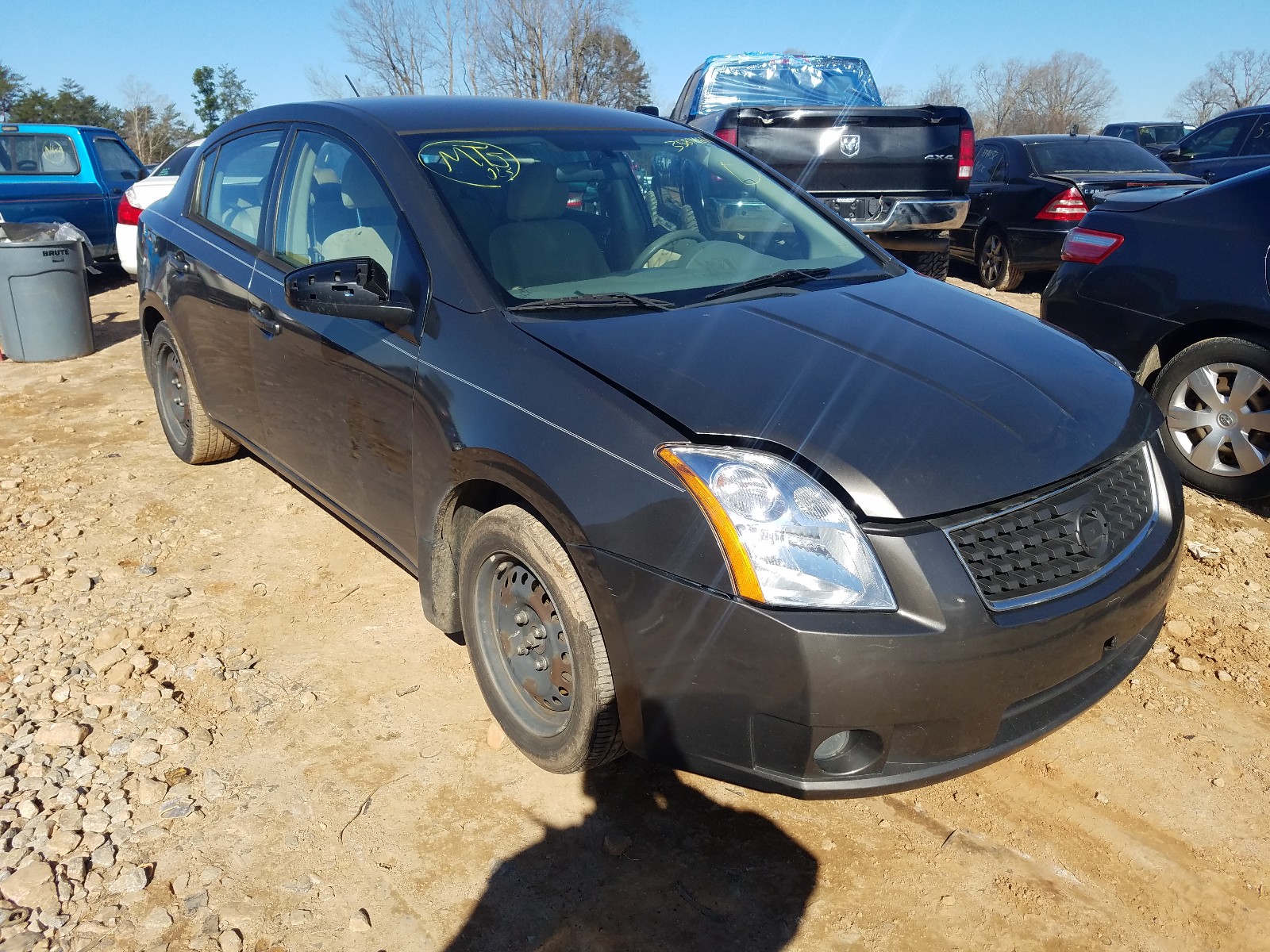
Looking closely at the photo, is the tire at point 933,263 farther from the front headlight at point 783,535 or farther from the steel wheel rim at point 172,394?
the front headlight at point 783,535

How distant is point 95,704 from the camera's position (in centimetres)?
304

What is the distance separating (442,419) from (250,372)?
1.52 m

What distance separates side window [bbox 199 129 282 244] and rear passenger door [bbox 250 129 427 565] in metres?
0.21

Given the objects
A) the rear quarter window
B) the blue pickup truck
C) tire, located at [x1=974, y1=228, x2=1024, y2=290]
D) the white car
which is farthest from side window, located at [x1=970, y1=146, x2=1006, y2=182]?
the rear quarter window

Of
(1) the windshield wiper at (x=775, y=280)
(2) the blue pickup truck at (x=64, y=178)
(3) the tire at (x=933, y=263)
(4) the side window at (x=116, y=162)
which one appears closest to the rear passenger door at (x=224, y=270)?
(1) the windshield wiper at (x=775, y=280)

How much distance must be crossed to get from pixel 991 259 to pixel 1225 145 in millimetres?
3564

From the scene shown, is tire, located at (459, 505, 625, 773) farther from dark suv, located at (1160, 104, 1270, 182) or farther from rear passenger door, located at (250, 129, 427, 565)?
dark suv, located at (1160, 104, 1270, 182)

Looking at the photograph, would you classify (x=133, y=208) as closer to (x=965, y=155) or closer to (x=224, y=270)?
(x=224, y=270)

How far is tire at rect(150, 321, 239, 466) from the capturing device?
4.71 metres

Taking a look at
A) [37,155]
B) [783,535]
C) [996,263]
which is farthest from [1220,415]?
[37,155]

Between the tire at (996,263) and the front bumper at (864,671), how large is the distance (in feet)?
27.0

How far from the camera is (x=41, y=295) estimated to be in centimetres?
746

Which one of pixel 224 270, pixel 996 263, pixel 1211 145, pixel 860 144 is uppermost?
pixel 860 144

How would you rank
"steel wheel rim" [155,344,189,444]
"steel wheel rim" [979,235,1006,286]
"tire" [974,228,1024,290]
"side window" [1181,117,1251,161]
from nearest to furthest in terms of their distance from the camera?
"steel wheel rim" [155,344,189,444] < "tire" [974,228,1024,290] < "steel wheel rim" [979,235,1006,286] < "side window" [1181,117,1251,161]
